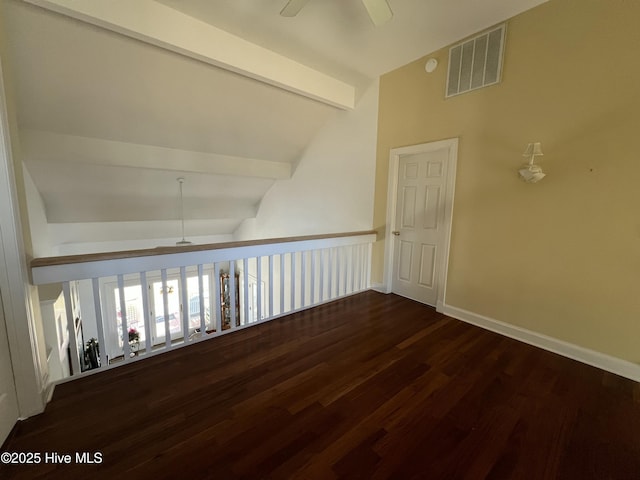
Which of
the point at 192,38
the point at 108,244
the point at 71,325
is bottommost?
the point at 108,244

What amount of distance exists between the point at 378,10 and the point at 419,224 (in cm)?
215

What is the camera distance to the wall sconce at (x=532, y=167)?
2.19 metres

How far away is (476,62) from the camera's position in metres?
2.61

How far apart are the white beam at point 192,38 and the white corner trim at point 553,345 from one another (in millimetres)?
3124

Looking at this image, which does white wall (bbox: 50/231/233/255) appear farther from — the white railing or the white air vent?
the white air vent

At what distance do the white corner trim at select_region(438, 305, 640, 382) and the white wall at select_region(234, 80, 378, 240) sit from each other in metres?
1.64

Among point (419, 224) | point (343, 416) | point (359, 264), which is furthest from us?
point (359, 264)

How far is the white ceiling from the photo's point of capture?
2270mm

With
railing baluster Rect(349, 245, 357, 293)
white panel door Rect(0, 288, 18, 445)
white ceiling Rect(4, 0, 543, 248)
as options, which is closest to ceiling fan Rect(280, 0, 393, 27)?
white ceiling Rect(4, 0, 543, 248)

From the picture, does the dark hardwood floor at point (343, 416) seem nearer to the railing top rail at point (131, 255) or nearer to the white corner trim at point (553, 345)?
the white corner trim at point (553, 345)

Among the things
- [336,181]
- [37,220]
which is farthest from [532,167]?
[37,220]

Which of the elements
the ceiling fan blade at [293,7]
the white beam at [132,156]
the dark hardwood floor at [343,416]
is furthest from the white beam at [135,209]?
the ceiling fan blade at [293,7]

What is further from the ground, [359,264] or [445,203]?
[445,203]

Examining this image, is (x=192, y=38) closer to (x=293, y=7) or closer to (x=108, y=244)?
(x=293, y=7)
